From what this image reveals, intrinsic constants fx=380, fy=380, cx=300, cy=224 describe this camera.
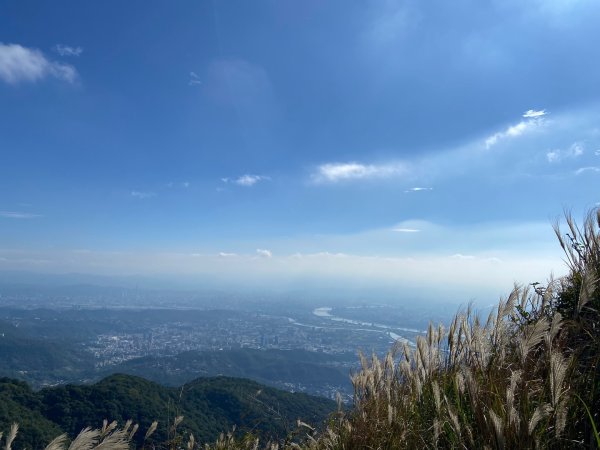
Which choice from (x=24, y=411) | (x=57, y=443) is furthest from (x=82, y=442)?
(x=24, y=411)

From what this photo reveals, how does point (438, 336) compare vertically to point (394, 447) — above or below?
above

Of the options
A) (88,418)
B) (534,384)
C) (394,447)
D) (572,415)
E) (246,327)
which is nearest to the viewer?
(572,415)

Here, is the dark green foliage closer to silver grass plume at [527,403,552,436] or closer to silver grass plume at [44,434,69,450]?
silver grass plume at [44,434,69,450]

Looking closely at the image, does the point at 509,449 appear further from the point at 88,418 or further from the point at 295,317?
the point at 295,317

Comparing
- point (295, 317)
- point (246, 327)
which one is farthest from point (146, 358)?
point (295, 317)

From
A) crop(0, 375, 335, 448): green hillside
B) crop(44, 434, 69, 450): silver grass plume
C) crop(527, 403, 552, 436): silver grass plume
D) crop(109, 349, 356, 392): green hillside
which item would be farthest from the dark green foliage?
crop(109, 349, 356, 392): green hillside

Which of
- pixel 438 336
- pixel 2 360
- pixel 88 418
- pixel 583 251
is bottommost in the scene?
pixel 2 360

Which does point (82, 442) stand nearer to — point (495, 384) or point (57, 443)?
point (57, 443)

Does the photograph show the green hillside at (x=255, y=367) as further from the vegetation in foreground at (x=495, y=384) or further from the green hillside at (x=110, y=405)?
the vegetation in foreground at (x=495, y=384)

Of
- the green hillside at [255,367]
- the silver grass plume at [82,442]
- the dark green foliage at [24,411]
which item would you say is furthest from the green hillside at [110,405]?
the green hillside at [255,367]
